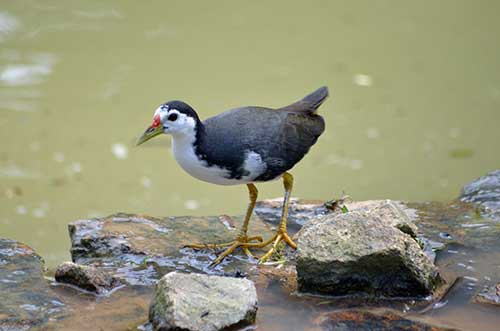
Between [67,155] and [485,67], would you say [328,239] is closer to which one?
[67,155]

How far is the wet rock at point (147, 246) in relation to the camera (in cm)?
434

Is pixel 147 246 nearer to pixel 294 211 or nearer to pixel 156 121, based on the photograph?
pixel 156 121

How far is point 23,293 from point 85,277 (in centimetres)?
31

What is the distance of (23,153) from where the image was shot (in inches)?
291

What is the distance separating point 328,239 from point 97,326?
117cm

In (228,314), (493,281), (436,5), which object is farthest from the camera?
(436,5)

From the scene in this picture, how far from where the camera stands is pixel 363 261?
387 cm

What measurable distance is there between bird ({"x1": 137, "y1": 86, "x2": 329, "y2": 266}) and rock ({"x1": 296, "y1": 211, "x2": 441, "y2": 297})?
23.6 inches

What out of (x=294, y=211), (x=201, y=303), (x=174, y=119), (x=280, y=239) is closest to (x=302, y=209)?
(x=294, y=211)

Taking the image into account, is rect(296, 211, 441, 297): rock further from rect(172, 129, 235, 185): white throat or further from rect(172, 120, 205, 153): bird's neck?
rect(172, 120, 205, 153): bird's neck

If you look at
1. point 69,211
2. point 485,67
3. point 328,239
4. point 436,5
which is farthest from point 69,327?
point 436,5

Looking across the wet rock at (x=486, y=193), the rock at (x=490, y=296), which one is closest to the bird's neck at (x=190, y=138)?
the rock at (x=490, y=296)

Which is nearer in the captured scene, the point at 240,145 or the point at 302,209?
the point at 240,145

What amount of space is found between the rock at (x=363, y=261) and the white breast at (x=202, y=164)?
64 cm
